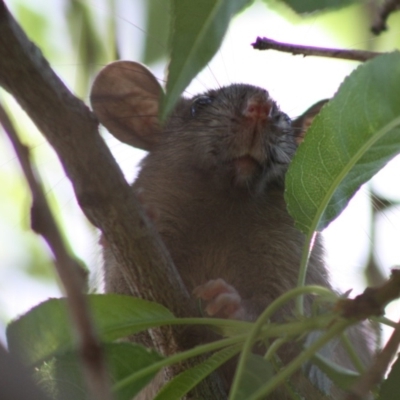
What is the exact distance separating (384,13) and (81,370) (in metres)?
1.50

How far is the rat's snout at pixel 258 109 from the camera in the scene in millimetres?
4512

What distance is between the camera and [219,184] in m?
4.83

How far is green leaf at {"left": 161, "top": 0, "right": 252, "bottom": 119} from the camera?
6.49ft

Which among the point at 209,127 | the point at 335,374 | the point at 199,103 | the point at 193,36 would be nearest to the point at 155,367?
the point at 335,374

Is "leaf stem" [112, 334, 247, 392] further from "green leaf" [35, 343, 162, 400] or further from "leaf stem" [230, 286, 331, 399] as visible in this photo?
"leaf stem" [230, 286, 331, 399]

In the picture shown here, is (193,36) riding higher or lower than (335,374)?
higher

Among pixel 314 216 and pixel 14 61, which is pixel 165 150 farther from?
pixel 14 61

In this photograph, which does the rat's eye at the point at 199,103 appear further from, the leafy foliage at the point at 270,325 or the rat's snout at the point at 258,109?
the leafy foliage at the point at 270,325

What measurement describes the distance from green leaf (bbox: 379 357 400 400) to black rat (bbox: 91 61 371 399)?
6.14 feet

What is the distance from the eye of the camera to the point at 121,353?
2.51 m

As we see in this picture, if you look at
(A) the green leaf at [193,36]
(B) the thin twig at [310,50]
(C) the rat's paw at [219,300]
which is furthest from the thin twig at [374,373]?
(C) the rat's paw at [219,300]

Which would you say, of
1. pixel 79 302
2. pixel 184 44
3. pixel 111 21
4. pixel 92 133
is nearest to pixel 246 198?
pixel 111 21

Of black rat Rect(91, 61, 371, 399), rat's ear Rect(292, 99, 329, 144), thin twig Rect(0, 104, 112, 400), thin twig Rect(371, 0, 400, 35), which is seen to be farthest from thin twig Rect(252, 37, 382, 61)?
rat's ear Rect(292, 99, 329, 144)

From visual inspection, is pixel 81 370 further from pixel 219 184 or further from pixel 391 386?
pixel 219 184
